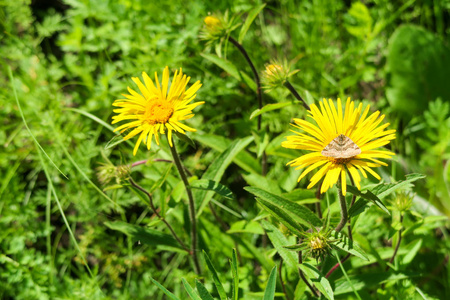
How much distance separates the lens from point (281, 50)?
3408 millimetres

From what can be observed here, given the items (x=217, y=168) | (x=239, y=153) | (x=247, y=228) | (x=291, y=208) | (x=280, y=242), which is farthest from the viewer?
(x=239, y=153)

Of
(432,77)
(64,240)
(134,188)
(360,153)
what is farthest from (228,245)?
(432,77)

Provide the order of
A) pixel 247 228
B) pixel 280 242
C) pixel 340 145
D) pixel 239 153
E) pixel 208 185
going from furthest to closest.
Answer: pixel 239 153 → pixel 247 228 → pixel 208 185 → pixel 280 242 → pixel 340 145

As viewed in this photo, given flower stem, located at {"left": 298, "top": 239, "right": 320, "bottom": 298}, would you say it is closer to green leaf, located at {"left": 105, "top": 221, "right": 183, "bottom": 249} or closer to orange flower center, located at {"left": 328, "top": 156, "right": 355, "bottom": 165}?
orange flower center, located at {"left": 328, "top": 156, "right": 355, "bottom": 165}

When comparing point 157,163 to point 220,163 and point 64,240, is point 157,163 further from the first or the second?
point 64,240

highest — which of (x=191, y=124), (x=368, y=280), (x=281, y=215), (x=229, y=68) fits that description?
(x=229, y=68)

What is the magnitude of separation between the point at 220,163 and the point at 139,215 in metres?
1.25

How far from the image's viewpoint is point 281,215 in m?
1.65

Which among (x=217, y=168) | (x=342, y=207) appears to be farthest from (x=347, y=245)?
(x=217, y=168)

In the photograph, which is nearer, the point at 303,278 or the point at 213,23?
the point at 303,278

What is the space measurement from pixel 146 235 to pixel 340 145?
1.19 meters

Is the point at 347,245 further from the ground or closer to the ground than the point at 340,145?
closer to the ground

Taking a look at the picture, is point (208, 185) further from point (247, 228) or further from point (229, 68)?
point (229, 68)

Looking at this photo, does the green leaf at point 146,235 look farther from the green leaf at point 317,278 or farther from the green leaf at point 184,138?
the green leaf at point 317,278
